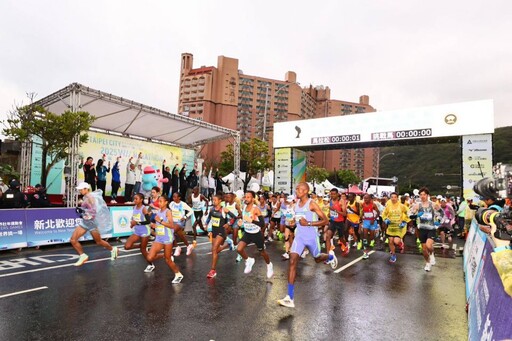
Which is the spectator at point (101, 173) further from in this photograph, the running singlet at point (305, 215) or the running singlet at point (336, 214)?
the running singlet at point (305, 215)

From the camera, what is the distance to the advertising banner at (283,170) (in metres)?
23.7

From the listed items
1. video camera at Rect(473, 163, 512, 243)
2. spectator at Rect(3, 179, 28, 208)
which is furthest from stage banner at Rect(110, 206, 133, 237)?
video camera at Rect(473, 163, 512, 243)

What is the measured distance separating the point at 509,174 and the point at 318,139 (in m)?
19.3

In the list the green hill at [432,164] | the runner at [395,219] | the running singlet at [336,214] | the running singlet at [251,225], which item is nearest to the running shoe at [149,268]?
the running singlet at [251,225]

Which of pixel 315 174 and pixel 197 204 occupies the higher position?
pixel 315 174

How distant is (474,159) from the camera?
1717 cm

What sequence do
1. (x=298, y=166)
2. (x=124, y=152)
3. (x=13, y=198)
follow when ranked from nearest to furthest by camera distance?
(x=13, y=198) → (x=124, y=152) → (x=298, y=166)

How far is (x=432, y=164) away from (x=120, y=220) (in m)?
124

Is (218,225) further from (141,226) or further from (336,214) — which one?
(336,214)

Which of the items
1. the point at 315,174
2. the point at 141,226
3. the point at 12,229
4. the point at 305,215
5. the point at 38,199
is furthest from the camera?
the point at 315,174

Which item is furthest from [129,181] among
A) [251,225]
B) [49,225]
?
[251,225]

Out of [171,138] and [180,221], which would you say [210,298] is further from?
[171,138]

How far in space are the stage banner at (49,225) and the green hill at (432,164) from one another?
100.0 m

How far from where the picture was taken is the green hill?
104750 millimetres
